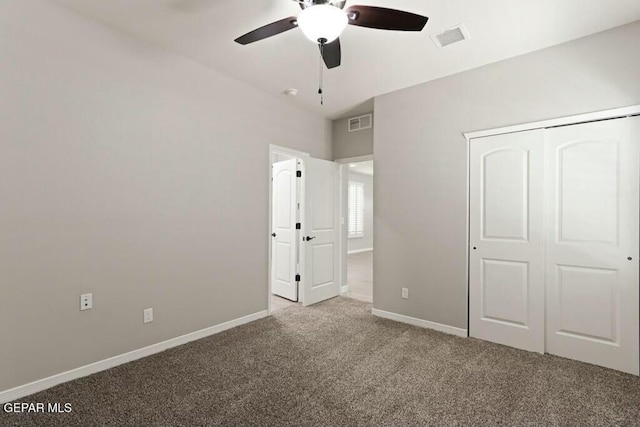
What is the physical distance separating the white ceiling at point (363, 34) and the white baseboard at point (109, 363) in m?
2.68

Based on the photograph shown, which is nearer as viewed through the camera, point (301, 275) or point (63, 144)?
point (63, 144)

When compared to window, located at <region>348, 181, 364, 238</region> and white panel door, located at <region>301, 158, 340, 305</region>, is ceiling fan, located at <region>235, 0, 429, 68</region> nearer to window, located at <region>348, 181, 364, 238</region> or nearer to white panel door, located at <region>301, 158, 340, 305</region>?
white panel door, located at <region>301, 158, 340, 305</region>

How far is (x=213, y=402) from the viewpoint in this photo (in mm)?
2109

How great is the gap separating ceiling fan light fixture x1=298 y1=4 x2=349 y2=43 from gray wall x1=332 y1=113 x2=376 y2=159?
9.57ft

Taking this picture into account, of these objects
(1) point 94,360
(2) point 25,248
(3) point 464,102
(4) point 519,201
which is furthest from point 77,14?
(4) point 519,201

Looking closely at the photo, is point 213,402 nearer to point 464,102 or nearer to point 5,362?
point 5,362

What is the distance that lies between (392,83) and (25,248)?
3.57 meters

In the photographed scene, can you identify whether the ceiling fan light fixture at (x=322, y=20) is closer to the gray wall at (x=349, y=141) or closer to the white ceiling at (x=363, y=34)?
the white ceiling at (x=363, y=34)

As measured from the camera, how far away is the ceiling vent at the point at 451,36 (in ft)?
8.43

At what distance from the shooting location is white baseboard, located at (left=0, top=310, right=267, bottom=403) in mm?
2156

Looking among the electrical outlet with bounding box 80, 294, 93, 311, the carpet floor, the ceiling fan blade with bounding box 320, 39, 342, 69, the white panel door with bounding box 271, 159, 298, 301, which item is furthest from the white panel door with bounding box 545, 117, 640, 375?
the electrical outlet with bounding box 80, 294, 93, 311

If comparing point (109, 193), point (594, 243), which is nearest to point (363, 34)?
point (109, 193)

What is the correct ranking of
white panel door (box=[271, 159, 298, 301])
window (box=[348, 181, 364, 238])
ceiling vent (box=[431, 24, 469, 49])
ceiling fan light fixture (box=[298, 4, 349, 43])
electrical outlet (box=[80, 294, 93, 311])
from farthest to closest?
window (box=[348, 181, 364, 238]), white panel door (box=[271, 159, 298, 301]), ceiling vent (box=[431, 24, 469, 49]), electrical outlet (box=[80, 294, 93, 311]), ceiling fan light fixture (box=[298, 4, 349, 43])

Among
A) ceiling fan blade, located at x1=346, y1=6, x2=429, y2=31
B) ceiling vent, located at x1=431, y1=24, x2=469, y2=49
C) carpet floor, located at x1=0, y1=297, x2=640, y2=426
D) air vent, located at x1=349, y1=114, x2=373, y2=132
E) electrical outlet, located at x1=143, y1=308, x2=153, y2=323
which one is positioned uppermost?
ceiling vent, located at x1=431, y1=24, x2=469, y2=49
